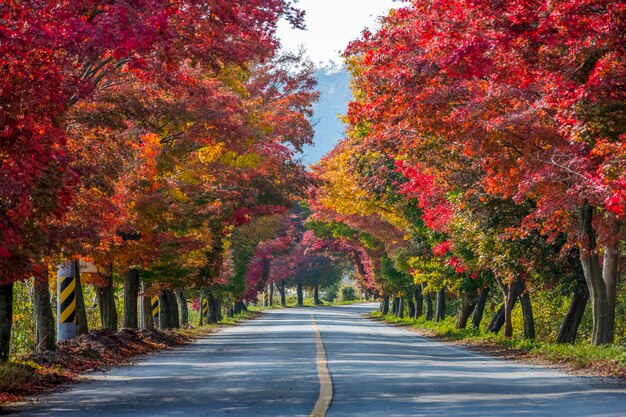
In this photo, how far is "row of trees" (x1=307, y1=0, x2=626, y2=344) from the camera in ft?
50.3

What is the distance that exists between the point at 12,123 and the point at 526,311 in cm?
2609

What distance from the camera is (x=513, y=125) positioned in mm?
19516

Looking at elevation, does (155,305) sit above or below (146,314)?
above

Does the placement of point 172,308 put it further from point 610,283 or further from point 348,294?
point 348,294

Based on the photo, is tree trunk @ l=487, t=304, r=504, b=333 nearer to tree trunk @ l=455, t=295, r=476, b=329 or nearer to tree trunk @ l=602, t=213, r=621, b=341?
tree trunk @ l=455, t=295, r=476, b=329

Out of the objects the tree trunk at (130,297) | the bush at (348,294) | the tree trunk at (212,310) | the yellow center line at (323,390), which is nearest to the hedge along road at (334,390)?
the yellow center line at (323,390)

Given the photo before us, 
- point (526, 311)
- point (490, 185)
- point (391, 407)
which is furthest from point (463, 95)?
point (526, 311)

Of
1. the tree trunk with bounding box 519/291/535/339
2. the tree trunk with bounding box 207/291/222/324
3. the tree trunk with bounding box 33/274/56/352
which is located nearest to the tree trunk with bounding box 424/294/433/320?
the tree trunk with bounding box 207/291/222/324

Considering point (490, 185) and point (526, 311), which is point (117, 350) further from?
point (526, 311)

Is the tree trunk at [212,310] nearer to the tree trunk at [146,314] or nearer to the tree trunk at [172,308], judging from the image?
the tree trunk at [172,308]

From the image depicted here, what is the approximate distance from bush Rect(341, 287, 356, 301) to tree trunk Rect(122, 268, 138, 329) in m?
117

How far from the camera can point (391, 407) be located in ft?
41.1

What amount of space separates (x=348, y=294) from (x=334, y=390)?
13914cm

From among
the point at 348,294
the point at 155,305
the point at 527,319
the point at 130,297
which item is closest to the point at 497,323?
the point at 527,319
